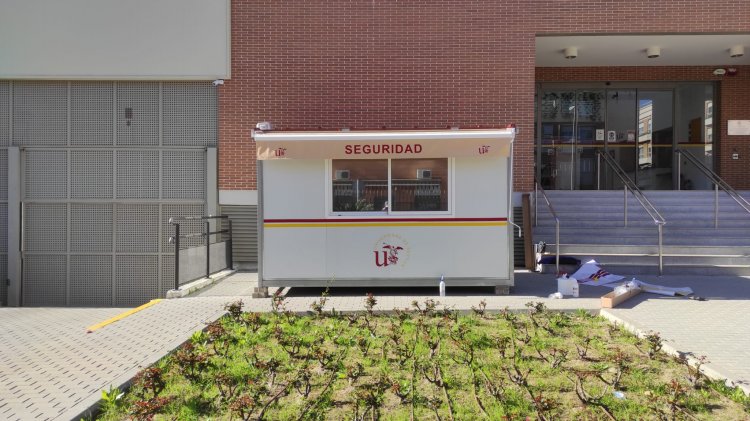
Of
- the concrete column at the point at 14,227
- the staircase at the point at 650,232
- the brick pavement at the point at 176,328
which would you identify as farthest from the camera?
the concrete column at the point at 14,227

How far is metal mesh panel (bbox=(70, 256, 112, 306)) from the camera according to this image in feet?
46.5

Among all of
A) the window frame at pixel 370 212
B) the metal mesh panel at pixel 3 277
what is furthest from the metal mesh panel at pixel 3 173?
the window frame at pixel 370 212

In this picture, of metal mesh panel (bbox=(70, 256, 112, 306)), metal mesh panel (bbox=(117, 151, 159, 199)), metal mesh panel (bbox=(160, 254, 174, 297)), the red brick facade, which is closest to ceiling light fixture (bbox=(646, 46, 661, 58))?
the red brick facade

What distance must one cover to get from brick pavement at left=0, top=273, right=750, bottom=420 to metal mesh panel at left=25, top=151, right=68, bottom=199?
470cm

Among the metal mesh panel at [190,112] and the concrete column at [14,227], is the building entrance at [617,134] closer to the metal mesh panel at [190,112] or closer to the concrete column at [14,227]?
the metal mesh panel at [190,112]

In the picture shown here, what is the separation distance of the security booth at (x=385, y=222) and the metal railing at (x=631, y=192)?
3.84 m

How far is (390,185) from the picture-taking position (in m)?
9.61

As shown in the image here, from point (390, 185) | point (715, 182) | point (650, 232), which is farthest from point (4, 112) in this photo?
point (715, 182)

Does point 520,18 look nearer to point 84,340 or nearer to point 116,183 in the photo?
point 116,183

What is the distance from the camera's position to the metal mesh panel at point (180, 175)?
14.2m

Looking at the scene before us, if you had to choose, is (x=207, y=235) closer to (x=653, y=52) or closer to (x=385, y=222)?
(x=385, y=222)

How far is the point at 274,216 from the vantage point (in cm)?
955

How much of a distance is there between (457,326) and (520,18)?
921 cm

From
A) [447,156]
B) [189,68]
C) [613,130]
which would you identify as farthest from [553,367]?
[613,130]
